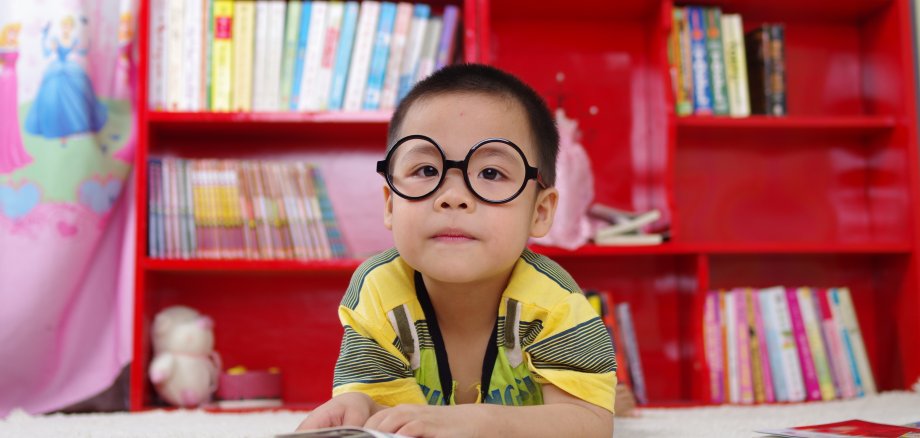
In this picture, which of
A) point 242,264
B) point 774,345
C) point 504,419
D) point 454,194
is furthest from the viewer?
point 774,345

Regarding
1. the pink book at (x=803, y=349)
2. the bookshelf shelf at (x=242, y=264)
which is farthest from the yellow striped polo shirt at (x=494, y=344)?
the pink book at (x=803, y=349)

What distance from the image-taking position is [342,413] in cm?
104

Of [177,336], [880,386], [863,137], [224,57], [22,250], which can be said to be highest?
[224,57]

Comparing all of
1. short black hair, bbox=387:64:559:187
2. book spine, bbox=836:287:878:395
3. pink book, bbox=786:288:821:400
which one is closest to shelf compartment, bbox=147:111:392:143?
short black hair, bbox=387:64:559:187

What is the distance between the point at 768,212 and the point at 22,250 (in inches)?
78.1

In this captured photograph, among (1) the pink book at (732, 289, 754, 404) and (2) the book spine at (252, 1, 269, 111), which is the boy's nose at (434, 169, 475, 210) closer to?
(2) the book spine at (252, 1, 269, 111)

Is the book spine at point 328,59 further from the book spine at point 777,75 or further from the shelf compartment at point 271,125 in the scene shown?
the book spine at point 777,75

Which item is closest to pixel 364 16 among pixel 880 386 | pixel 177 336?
pixel 177 336

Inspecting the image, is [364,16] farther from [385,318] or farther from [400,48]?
[385,318]

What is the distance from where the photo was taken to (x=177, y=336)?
7.06ft

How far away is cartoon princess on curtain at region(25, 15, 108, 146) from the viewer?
2.19m

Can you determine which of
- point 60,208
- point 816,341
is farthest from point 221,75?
point 816,341

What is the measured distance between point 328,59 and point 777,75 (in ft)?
3.81

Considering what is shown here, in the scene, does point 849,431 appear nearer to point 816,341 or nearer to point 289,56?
point 816,341
